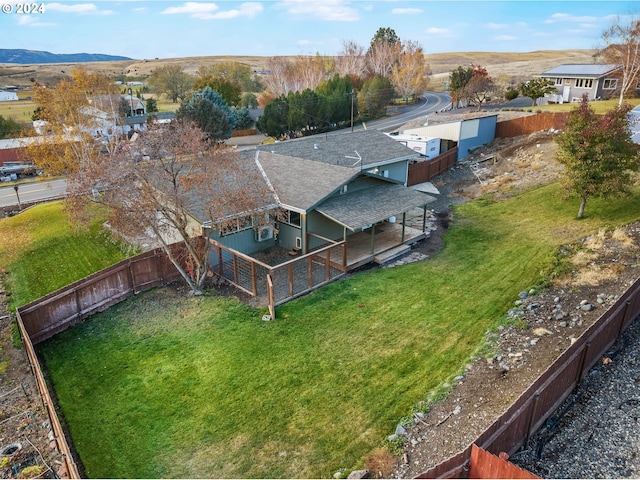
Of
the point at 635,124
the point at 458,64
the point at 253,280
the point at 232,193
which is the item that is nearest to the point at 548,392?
the point at 253,280

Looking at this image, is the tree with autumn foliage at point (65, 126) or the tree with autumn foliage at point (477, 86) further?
the tree with autumn foliage at point (477, 86)

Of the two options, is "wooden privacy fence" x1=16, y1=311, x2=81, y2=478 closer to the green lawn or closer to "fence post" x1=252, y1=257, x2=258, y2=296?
the green lawn

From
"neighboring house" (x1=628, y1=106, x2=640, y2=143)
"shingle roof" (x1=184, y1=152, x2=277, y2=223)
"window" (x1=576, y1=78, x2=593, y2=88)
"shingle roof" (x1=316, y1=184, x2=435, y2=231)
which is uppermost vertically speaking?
"window" (x1=576, y1=78, x2=593, y2=88)

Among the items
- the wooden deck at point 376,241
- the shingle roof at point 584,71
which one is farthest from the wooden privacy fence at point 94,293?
the shingle roof at point 584,71

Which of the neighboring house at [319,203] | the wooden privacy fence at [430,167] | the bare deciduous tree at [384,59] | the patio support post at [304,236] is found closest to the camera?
the neighboring house at [319,203]

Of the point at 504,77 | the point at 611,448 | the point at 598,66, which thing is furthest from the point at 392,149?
the point at 504,77

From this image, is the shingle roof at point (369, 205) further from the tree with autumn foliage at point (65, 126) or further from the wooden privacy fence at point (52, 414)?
the tree with autumn foliage at point (65, 126)

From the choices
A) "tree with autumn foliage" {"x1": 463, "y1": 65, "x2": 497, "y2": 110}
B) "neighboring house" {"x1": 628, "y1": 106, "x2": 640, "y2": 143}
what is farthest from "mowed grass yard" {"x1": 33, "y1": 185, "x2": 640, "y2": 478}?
"tree with autumn foliage" {"x1": 463, "y1": 65, "x2": 497, "y2": 110}
